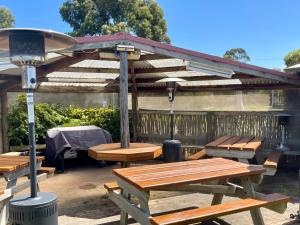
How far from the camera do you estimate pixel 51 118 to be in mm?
8094

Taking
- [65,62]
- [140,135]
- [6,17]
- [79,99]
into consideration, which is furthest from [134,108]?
[6,17]

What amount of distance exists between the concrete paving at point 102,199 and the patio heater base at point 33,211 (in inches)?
50.9

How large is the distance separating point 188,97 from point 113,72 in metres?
2.24

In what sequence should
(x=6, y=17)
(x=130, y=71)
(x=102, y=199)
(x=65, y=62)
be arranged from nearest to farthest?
(x=102, y=199), (x=65, y=62), (x=130, y=71), (x=6, y=17)

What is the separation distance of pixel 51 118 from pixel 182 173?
5614mm

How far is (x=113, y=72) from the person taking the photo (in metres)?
7.89

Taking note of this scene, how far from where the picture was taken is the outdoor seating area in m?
2.98

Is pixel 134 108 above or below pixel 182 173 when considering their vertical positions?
above

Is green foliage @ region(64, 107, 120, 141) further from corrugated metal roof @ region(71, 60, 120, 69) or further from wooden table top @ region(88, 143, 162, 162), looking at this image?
wooden table top @ region(88, 143, 162, 162)

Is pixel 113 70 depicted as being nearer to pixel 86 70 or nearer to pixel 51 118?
pixel 86 70

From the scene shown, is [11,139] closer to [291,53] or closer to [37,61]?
[37,61]

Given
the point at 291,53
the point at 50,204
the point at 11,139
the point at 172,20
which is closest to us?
the point at 50,204

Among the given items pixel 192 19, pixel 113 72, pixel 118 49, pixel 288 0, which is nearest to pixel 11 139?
pixel 113 72

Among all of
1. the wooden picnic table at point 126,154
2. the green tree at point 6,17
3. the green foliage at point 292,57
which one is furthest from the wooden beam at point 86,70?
the green tree at point 6,17
